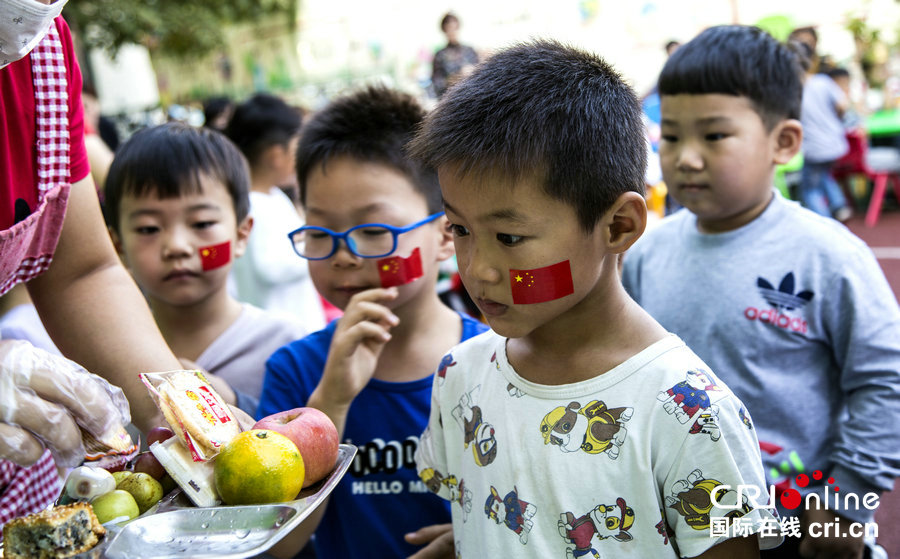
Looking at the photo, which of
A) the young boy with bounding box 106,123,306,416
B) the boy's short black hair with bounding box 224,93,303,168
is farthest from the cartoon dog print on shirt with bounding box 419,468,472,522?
the boy's short black hair with bounding box 224,93,303,168

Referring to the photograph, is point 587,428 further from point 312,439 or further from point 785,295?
point 785,295

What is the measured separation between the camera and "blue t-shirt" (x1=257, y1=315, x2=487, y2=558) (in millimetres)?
1757

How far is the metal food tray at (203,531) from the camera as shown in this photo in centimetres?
89

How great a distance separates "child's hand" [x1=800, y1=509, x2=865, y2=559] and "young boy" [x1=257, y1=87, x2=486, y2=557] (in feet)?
3.11

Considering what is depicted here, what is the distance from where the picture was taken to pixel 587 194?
A: 1.23 metres

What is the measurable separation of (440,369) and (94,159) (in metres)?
3.12

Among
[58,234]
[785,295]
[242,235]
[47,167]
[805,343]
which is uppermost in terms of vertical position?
[47,167]

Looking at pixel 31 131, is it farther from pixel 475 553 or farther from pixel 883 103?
pixel 883 103

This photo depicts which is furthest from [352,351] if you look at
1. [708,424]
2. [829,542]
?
[829,542]

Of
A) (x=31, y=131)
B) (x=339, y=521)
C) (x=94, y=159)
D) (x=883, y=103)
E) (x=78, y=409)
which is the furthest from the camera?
(x=883, y=103)

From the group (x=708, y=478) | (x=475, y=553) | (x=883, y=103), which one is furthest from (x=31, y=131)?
(x=883, y=103)

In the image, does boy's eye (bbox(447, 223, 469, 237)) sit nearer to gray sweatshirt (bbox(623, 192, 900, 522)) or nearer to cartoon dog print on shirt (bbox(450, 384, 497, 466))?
cartoon dog print on shirt (bbox(450, 384, 497, 466))

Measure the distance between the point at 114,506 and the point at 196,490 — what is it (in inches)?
4.3

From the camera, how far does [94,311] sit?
1.45 meters
